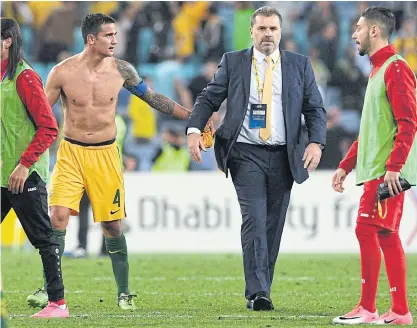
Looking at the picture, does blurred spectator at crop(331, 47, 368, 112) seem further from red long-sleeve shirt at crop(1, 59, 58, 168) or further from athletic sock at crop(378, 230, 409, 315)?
red long-sleeve shirt at crop(1, 59, 58, 168)

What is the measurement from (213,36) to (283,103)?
1192 cm

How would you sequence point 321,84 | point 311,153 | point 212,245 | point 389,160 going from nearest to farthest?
point 389,160 < point 311,153 < point 212,245 < point 321,84

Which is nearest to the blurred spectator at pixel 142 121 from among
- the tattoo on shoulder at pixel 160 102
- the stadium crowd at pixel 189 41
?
the stadium crowd at pixel 189 41

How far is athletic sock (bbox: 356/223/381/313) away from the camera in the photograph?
7.80 metres

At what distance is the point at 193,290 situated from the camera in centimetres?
1086

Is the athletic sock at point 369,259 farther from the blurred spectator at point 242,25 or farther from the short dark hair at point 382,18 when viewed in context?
the blurred spectator at point 242,25

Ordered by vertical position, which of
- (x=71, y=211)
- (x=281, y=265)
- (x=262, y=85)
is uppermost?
(x=262, y=85)

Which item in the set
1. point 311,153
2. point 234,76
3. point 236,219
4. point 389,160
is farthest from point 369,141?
point 236,219

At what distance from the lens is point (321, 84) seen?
1992cm

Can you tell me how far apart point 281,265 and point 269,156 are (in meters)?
5.35

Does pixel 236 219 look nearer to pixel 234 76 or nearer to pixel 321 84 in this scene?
pixel 321 84

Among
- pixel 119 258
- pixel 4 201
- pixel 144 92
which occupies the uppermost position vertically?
pixel 144 92

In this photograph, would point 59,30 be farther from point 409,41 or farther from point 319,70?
point 409,41

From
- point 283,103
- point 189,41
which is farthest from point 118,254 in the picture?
point 189,41
